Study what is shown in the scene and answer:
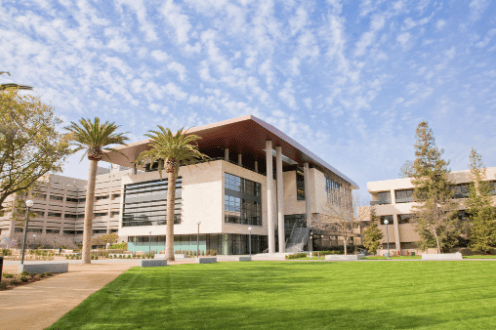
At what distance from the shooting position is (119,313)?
321 inches

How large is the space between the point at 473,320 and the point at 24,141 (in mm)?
19184

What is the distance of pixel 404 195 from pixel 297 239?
2287cm

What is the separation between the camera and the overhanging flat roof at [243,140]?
43500 mm

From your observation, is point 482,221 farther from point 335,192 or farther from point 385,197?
point 335,192

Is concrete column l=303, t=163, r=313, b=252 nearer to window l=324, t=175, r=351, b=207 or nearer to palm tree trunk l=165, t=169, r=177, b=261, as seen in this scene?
window l=324, t=175, r=351, b=207

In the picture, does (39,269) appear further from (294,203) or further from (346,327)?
(294,203)

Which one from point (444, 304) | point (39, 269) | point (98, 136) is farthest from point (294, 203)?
point (444, 304)

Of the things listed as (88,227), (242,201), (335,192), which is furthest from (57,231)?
(335,192)

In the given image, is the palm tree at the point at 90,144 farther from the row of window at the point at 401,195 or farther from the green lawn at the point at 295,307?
the row of window at the point at 401,195

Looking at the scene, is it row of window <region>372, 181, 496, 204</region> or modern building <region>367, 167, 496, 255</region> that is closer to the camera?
modern building <region>367, 167, 496, 255</region>

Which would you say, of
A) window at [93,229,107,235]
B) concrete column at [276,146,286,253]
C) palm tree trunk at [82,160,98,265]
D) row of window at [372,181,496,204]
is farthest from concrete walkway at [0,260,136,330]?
window at [93,229,107,235]

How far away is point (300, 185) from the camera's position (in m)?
62.3

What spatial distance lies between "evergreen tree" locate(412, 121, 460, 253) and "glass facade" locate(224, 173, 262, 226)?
2423 centimetres

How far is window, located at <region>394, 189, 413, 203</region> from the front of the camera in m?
61.0
